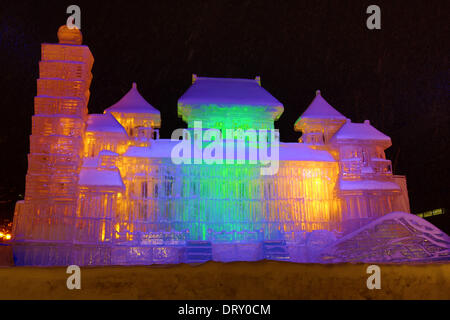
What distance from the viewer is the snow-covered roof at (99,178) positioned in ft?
70.4

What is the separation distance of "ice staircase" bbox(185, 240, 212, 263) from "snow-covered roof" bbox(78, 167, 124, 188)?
16.6 ft

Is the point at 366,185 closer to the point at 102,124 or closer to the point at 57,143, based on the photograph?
the point at 102,124

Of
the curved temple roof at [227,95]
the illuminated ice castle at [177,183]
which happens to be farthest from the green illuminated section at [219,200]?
the curved temple roof at [227,95]

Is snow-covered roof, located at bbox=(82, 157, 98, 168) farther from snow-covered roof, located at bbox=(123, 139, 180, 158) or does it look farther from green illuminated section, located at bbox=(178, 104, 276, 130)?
green illuminated section, located at bbox=(178, 104, 276, 130)

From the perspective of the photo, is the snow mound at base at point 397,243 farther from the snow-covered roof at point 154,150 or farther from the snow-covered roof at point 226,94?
the snow-covered roof at point 226,94

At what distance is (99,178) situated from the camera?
71.2 ft

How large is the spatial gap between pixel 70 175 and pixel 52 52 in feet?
24.1

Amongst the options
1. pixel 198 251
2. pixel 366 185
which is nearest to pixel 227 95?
pixel 366 185

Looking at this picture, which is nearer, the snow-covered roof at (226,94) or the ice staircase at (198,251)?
the ice staircase at (198,251)

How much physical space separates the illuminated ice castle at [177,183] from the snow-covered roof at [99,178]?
0.07 m

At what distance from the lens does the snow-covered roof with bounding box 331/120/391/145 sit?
81.8 feet

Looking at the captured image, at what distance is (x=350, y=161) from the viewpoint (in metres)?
24.3

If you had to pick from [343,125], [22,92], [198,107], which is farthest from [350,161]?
[22,92]
